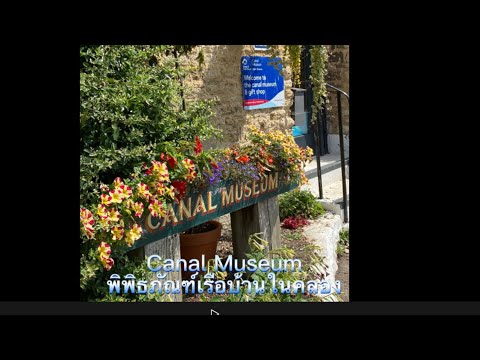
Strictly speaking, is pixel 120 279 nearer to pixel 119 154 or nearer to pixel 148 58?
pixel 119 154

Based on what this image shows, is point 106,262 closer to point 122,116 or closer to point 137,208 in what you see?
point 137,208

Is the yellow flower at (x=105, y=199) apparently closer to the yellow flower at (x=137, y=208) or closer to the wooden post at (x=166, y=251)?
the yellow flower at (x=137, y=208)

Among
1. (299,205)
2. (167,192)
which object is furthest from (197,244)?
(299,205)

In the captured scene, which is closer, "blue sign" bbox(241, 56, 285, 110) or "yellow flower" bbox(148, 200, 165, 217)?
"yellow flower" bbox(148, 200, 165, 217)

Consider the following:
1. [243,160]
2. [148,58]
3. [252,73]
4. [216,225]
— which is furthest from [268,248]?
[252,73]

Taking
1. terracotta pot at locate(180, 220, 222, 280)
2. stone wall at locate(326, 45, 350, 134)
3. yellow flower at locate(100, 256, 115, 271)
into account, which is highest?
stone wall at locate(326, 45, 350, 134)

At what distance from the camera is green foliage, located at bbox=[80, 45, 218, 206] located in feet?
9.90

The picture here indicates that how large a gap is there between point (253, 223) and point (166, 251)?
1182mm

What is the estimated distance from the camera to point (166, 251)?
3455 mm

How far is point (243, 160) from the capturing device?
162 inches

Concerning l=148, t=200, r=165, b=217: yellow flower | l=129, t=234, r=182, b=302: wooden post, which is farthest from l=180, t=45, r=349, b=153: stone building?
l=148, t=200, r=165, b=217: yellow flower

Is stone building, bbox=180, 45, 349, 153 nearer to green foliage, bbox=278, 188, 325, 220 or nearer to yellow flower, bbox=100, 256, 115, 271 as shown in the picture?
green foliage, bbox=278, 188, 325, 220

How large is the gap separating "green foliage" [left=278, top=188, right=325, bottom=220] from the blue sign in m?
1.05

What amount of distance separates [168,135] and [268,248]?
1396mm
